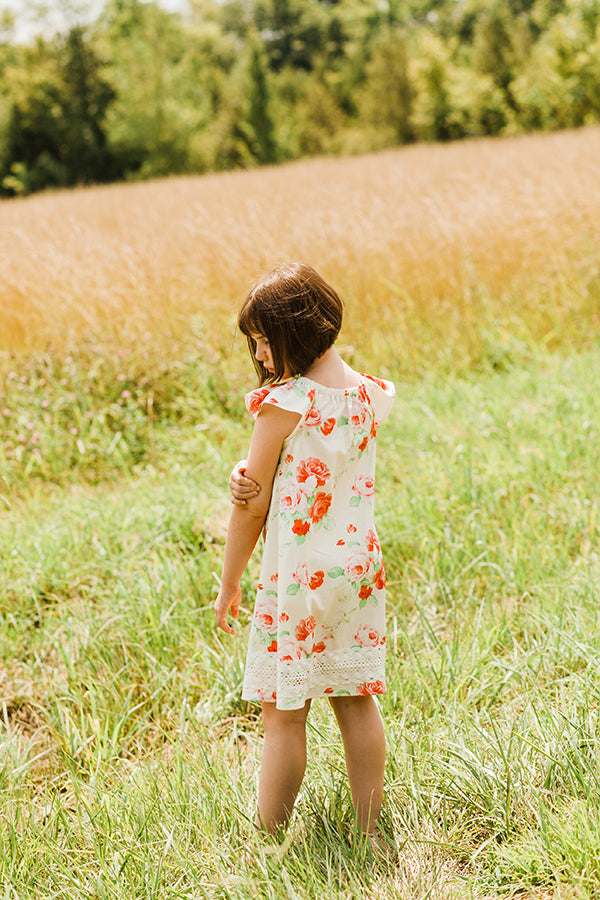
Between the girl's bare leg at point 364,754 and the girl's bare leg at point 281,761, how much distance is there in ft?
0.32

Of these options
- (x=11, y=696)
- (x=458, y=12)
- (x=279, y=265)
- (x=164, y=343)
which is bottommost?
(x=11, y=696)

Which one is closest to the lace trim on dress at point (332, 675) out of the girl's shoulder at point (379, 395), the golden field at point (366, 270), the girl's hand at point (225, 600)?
the girl's hand at point (225, 600)

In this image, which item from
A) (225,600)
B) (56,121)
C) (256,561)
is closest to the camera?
(225,600)

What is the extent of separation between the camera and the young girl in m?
1.64

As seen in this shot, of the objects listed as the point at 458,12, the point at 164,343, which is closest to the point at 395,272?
the point at 164,343

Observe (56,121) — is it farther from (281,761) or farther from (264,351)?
(281,761)

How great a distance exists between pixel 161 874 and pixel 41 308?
3.94m

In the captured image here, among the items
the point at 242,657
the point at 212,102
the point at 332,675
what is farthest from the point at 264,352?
the point at 212,102

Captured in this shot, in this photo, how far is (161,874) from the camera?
173cm

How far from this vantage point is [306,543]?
1647mm

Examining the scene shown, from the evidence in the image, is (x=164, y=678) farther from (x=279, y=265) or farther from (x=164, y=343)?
(x=164, y=343)

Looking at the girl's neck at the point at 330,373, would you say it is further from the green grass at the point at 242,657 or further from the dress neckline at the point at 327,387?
the green grass at the point at 242,657

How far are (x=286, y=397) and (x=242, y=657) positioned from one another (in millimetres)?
1218

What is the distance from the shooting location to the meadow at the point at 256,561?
176 centimetres
